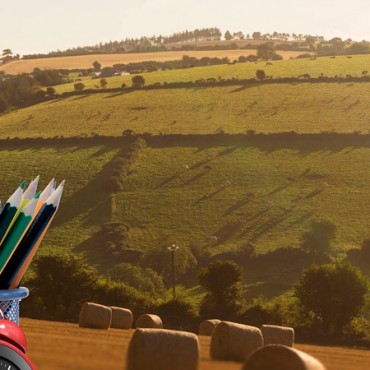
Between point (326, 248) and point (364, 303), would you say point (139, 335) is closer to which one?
point (364, 303)

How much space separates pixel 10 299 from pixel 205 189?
120m

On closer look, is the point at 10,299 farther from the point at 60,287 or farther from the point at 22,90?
the point at 22,90

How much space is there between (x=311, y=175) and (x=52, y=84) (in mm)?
79189

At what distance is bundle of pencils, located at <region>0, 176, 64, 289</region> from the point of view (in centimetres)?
727

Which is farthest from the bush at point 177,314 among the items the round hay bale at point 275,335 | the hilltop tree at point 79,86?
the hilltop tree at point 79,86

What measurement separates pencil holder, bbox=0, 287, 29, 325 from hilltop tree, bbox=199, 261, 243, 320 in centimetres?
5455

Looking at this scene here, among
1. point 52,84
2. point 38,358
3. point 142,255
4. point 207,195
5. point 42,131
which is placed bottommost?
point 38,358

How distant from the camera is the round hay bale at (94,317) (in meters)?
40.8

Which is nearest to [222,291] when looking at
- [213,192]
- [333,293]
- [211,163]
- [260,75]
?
[333,293]

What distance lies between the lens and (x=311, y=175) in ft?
419

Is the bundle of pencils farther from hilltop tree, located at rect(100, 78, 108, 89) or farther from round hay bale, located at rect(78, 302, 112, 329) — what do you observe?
hilltop tree, located at rect(100, 78, 108, 89)

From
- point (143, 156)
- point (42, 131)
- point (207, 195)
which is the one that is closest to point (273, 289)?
point (207, 195)

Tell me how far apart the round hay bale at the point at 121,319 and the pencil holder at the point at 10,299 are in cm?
3596

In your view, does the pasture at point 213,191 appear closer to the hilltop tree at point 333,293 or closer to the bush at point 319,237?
the bush at point 319,237
